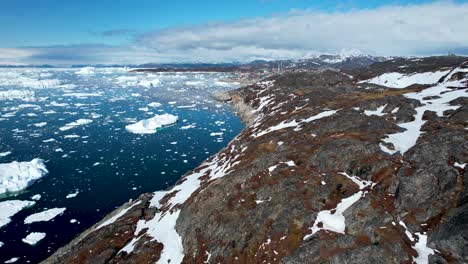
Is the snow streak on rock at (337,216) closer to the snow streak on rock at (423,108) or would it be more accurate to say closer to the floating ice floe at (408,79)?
the snow streak on rock at (423,108)

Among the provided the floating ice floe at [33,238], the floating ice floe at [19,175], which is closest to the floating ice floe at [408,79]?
the floating ice floe at [33,238]

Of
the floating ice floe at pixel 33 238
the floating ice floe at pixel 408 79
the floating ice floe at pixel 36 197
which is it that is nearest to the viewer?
the floating ice floe at pixel 33 238

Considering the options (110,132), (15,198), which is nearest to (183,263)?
(15,198)

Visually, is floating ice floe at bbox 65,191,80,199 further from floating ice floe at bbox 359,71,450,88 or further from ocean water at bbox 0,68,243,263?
floating ice floe at bbox 359,71,450,88

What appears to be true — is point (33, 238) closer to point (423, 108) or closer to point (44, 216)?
point (44, 216)

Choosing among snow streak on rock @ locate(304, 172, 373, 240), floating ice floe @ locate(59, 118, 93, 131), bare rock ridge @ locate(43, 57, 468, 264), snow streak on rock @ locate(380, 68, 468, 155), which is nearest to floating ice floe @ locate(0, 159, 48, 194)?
bare rock ridge @ locate(43, 57, 468, 264)
